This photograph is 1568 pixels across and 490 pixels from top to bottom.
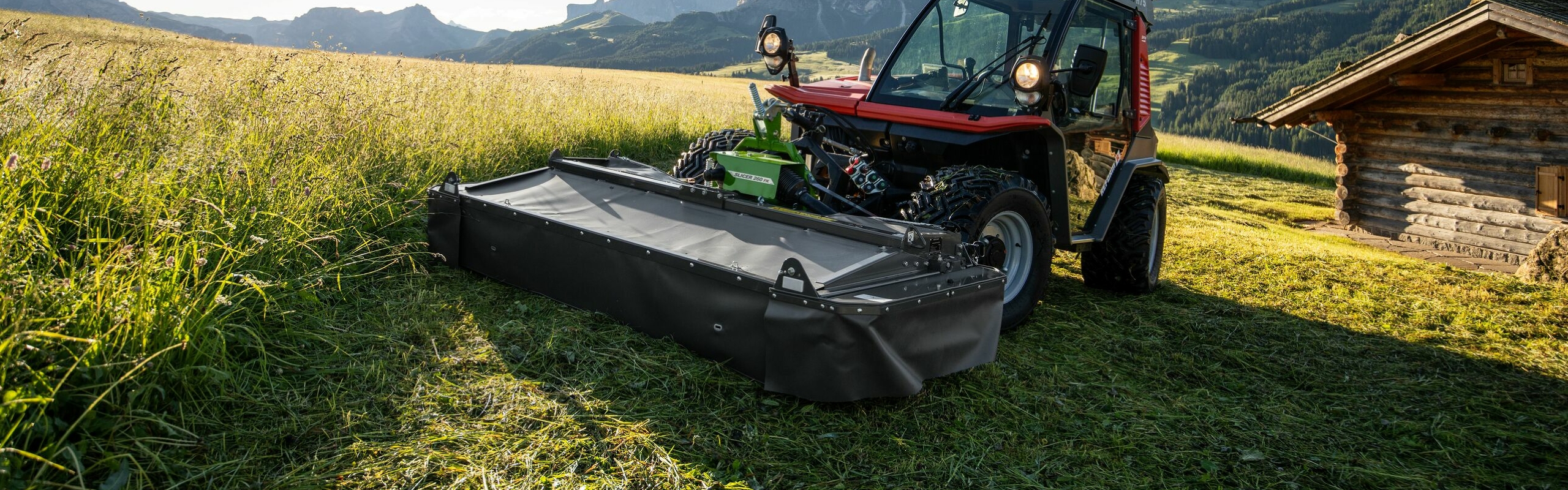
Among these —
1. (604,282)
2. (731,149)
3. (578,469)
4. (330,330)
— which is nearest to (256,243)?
(330,330)

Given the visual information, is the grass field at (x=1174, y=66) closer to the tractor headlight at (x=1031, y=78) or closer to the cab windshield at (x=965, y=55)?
the cab windshield at (x=965, y=55)

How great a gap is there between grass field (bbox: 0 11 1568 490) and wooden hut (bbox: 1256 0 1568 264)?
3.72 meters

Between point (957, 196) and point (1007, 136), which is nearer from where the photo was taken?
point (957, 196)

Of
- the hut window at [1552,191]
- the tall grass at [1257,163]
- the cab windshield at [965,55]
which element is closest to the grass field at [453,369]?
the cab windshield at [965,55]

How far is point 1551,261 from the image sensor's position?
7508 mm

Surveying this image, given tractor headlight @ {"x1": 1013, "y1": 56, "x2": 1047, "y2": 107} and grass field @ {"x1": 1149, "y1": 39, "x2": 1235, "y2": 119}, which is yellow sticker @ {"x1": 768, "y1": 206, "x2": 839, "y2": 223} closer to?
tractor headlight @ {"x1": 1013, "y1": 56, "x2": 1047, "y2": 107}

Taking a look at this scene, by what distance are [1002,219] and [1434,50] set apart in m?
7.17

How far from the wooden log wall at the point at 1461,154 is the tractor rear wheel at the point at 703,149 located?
7948 millimetres

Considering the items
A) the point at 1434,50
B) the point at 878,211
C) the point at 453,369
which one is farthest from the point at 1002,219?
the point at 1434,50

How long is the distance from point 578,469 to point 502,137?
5.39 meters

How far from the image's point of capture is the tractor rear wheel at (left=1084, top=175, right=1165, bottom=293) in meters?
5.70

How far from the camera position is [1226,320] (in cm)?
553

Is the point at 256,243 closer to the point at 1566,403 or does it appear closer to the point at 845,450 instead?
the point at 845,450

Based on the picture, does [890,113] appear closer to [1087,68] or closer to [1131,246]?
[1087,68]
